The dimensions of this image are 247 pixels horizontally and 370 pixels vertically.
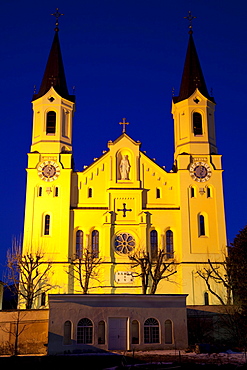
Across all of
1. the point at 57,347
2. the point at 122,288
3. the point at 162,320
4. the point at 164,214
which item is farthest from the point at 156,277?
the point at 57,347

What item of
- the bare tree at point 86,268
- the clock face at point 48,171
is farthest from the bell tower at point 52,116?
the bare tree at point 86,268

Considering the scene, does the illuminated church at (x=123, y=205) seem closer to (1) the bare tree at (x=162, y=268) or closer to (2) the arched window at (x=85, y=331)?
(1) the bare tree at (x=162, y=268)

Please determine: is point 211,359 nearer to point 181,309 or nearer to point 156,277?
point 181,309

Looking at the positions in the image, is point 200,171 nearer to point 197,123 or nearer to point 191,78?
point 197,123

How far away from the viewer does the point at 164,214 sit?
53.5 meters

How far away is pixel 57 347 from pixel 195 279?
60.5ft

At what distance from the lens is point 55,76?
59094 millimetres

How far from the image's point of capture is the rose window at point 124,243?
52.1 meters

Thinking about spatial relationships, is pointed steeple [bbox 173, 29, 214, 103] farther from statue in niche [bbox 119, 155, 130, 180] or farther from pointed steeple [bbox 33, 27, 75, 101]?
pointed steeple [bbox 33, 27, 75, 101]

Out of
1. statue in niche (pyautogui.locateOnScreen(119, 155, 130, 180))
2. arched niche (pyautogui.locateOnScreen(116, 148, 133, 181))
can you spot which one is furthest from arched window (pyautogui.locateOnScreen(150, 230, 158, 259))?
statue in niche (pyautogui.locateOnScreen(119, 155, 130, 180))

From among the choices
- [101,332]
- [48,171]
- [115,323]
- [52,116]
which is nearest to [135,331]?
[115,323]

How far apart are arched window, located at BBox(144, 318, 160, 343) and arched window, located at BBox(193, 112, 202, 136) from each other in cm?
2448

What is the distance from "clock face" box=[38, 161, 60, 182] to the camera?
5394cm

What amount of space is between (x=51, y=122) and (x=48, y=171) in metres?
5.60
